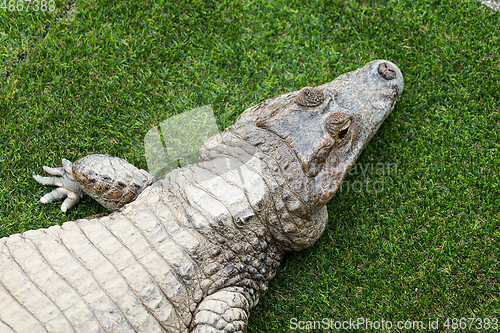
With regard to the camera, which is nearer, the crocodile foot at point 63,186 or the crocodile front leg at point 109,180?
the crocodile front leg at point 109,180

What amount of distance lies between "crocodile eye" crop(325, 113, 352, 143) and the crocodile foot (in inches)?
91.2

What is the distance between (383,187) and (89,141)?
9.45 ft

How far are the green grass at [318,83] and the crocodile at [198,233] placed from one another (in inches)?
26.2

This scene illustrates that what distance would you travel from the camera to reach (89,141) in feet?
12.8

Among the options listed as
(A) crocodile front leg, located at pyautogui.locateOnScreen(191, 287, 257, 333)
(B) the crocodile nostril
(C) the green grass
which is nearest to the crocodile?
(A) crocodile front leg, located at pyautogui.locateOnScreen(191, 287, 257, 333)

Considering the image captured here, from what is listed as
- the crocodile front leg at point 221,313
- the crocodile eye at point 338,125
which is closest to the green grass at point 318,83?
the crocodile front leg at point 221,313

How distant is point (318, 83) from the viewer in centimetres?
412

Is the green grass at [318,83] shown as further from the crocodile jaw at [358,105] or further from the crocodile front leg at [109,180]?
the crocodile jaw at [358,105]

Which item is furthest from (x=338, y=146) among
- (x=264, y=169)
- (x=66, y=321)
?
(x=66, y=321)

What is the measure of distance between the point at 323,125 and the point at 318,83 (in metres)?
1.24

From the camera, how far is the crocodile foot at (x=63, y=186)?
367 centimetres

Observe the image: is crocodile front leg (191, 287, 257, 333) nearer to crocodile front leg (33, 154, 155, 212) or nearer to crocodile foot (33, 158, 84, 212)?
crocodile front leg (33, 154, 155, 212)

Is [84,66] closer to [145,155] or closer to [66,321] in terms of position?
[145,155]

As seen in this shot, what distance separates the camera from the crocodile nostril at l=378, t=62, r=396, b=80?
3518mm
